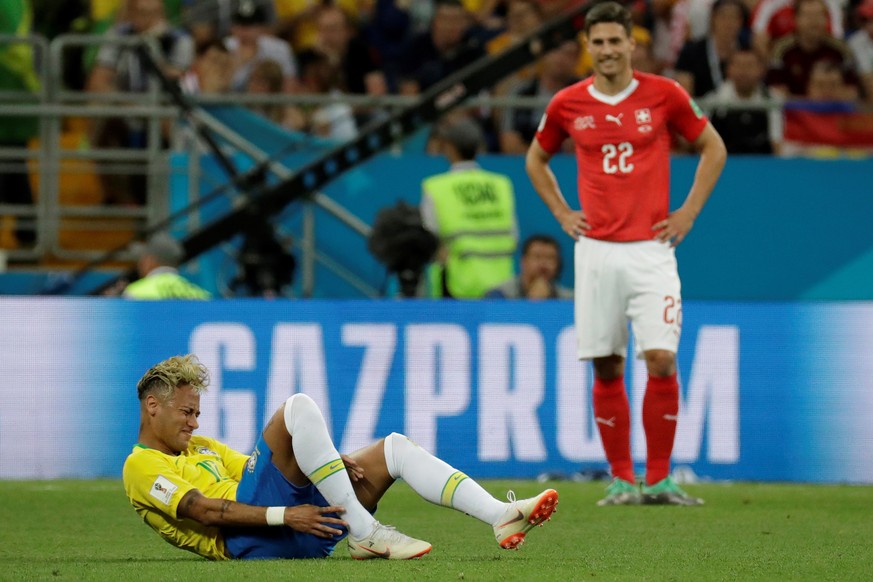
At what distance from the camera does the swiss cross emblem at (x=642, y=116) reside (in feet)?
29.2

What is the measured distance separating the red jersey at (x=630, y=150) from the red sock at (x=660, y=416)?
2.53 ft

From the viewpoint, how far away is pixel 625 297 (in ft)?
29.3

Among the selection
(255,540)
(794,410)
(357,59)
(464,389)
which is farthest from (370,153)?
(255,540)

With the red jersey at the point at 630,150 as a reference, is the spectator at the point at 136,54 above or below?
above

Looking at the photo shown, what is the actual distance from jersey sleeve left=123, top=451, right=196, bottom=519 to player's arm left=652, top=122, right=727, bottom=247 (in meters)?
3.47

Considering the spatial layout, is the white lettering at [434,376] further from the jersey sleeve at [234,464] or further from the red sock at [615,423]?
the jersey sleeve at [234,464]

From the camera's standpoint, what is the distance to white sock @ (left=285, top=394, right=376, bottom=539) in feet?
20.1

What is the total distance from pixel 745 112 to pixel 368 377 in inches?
157

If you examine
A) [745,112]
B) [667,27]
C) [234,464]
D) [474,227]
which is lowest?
[234,464]

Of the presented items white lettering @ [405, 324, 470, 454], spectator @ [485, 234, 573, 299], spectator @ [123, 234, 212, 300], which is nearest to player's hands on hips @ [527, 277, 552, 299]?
spectator @ [485, 234, 573, 299]

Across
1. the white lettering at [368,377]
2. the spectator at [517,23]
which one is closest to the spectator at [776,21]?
the spectator at [517,23]

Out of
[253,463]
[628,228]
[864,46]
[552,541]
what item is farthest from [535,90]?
[253,463]

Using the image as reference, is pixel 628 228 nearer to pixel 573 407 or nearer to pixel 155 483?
pixel 573 407

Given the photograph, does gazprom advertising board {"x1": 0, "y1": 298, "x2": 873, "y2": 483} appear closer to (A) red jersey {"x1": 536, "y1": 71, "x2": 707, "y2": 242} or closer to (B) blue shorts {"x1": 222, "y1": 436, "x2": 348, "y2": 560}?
(A) red jersey {"x1": 536, "y1": 71, "x2": 707, "y2": 242}
